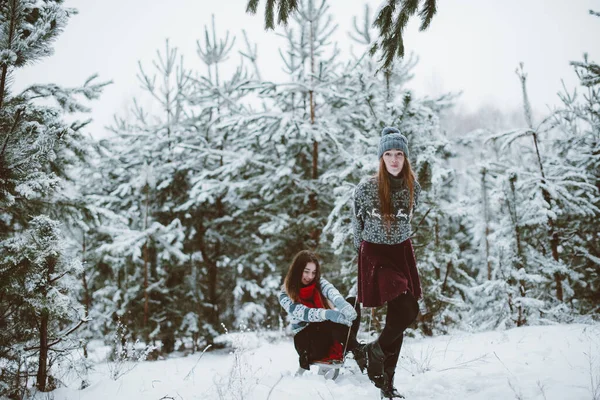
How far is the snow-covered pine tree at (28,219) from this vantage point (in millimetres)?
3254

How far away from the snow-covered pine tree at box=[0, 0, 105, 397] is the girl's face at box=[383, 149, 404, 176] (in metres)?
3.10

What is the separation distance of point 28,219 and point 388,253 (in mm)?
3614

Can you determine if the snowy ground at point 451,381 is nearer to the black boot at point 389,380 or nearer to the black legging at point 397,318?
the black boot at point 389,380

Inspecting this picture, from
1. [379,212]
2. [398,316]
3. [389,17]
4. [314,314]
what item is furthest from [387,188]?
[314,314]

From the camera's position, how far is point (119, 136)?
11.0 meters

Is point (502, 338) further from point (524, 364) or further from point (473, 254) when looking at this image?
point (473, 254)

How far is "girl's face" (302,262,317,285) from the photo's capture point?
3951 millimetres

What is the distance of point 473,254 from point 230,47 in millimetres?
10732

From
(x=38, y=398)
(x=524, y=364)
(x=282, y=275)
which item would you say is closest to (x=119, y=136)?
(x=282, y=275)

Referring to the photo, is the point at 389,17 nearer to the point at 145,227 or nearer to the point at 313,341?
the point at 313,341

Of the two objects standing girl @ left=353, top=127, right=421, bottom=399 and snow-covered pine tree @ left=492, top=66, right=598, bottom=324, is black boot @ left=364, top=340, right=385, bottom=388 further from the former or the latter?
snow-covered pine tree @ left=492, top=66, right=598, bottom=324

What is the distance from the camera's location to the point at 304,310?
3680 millimetres

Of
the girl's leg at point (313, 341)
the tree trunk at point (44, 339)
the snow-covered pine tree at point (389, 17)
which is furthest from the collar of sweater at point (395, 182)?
the tree trunk at point (44, 339)

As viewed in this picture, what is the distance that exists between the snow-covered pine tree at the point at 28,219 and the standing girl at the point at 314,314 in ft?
7.31
